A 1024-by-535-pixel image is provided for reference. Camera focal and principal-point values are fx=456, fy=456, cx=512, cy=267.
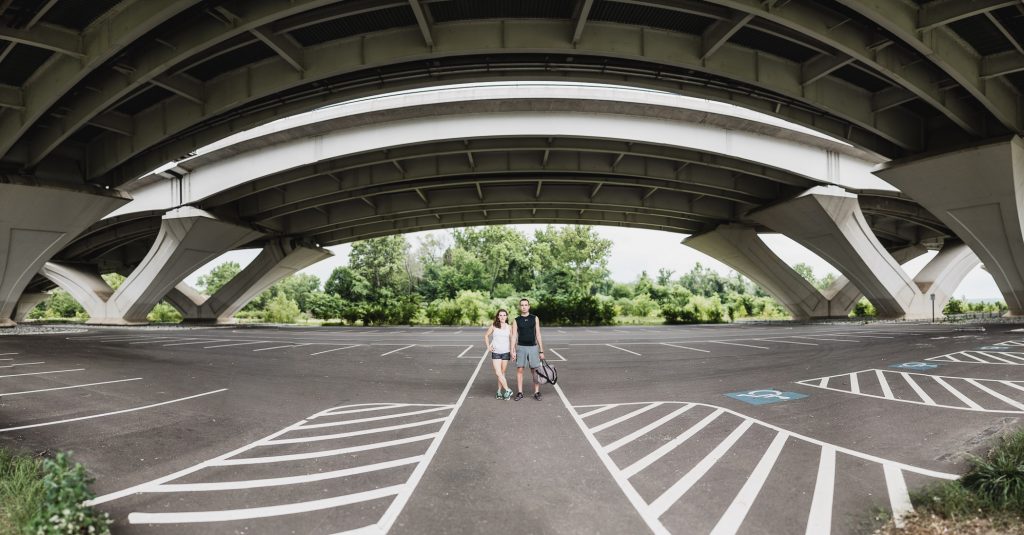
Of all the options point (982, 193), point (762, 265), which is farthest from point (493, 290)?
point (982, 193)

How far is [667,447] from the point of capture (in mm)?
5441

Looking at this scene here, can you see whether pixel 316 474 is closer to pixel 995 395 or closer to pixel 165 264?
pixel 995 395

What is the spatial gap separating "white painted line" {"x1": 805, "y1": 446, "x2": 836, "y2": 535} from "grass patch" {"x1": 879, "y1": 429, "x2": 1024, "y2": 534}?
39 centimetres

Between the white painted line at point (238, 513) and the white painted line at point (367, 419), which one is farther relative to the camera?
the white painted line at point (367, 419)

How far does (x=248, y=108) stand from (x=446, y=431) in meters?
13.7

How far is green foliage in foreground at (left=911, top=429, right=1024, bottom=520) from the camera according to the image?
357 centimetres

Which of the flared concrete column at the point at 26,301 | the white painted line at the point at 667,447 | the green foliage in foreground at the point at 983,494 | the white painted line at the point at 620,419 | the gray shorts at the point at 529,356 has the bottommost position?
the white painted line at the point at 620,419

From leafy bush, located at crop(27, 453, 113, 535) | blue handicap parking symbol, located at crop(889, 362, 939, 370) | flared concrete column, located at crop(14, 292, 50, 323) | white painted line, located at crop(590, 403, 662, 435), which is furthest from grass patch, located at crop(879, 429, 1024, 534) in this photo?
flared concrete column, located at crop(14, 292, 50, 323)

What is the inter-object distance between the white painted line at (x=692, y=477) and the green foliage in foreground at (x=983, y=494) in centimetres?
166

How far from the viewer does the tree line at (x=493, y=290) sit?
41438 millimetres

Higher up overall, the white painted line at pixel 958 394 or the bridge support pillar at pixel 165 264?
the bridge support pillar at pixel 165 264

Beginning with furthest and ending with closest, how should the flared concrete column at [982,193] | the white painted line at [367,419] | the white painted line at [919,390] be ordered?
the flared concrete column at [982,193] < the white painted line at [919,390] < the white painted line at [367,419]

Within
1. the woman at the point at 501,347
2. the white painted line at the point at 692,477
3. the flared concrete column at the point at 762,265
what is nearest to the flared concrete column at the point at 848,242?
the flared concrete column at the point at 762,265

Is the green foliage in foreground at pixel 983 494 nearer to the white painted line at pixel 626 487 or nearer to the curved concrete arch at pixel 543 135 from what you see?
the white painted line at pixel 626 487
